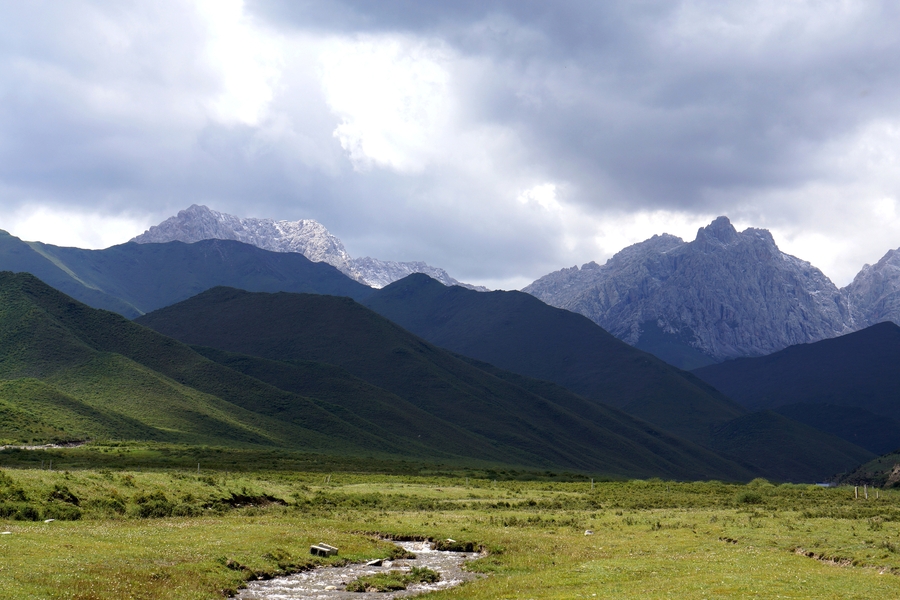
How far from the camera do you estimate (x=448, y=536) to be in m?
61.5

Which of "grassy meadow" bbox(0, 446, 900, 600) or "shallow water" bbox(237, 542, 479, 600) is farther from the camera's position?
"shallow water" bbox(237, 542, 479, 600)

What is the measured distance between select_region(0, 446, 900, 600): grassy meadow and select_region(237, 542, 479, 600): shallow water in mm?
1257

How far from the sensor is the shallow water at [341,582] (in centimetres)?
4112

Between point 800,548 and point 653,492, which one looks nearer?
point 800,548

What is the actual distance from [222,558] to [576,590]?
20.5 m

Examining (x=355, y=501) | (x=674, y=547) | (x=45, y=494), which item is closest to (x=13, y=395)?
(x=355, y=501)

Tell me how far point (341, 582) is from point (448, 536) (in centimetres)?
1827

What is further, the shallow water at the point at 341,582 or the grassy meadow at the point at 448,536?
the shallow water at the point at 341,582

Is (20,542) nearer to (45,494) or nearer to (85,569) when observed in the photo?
(85,569)

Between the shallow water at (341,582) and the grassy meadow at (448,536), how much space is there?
1.26m

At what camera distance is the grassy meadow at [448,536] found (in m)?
38.5

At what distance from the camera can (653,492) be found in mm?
111625

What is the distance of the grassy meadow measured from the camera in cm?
3850

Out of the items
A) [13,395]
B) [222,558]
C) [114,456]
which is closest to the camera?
[222,558]
